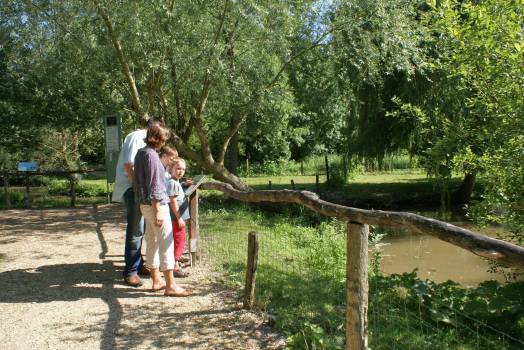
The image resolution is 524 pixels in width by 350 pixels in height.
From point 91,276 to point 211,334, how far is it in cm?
242

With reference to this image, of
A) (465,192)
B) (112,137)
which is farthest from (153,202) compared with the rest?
(465,192)

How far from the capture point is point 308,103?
16.5m

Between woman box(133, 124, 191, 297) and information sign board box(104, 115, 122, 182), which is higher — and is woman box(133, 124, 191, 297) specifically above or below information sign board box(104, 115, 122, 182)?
below

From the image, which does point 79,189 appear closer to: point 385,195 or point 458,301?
point 385,195

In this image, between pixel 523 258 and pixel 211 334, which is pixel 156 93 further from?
pixel 523 258

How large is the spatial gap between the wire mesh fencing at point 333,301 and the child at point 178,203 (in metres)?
0.66

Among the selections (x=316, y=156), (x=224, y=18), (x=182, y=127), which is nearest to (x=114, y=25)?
(x=224, y=18)

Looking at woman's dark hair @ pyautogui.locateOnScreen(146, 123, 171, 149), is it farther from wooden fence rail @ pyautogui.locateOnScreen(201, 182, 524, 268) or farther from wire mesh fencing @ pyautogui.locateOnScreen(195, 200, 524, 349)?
wire mesh fencing @ pyautogui.locateOnScreen(195, 200, 524, 349)

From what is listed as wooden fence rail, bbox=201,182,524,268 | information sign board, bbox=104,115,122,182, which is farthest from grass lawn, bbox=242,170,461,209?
wooden fence rail, bbox=201,182,524,268

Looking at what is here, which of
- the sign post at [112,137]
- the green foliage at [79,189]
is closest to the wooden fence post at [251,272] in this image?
the sign post at [112,137]

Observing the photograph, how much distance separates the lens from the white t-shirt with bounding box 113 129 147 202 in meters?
5.63

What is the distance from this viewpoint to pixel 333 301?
5668 millimetres

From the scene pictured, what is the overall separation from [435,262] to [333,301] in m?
5.87

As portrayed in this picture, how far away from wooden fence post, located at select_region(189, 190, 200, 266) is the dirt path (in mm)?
230
